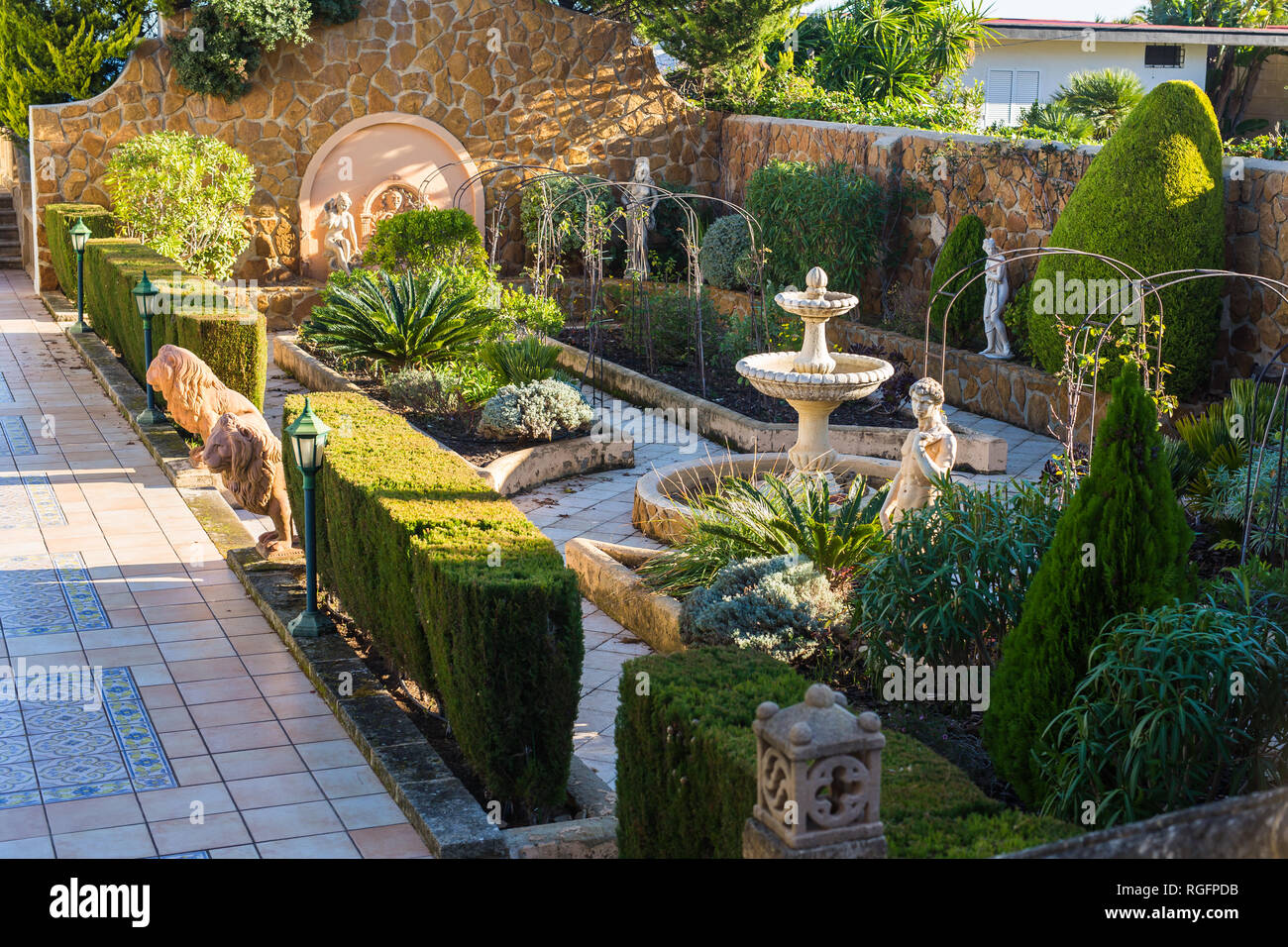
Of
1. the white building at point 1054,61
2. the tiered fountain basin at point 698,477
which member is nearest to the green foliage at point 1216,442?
the tiered fountain basin at point 698,477

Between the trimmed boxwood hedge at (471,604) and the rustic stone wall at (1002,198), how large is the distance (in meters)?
7.68

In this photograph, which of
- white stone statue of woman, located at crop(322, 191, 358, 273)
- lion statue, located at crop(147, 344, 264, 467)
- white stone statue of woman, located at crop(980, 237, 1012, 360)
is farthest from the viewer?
white stone statue of woman, located at crop(322, 191, 358, 273)

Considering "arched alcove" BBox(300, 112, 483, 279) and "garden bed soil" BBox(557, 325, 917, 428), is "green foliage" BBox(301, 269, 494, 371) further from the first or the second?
"arched alcove" BBox(300, 112, 483, 279)

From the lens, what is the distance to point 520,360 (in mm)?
12445

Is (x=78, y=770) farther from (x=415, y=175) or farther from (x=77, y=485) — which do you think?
(x=415, y=175)

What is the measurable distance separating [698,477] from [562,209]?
8.31m

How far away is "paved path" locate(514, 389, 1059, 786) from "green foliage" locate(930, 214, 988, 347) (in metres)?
0.98

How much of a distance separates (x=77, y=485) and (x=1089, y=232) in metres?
8.96

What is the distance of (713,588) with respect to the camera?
7.46m

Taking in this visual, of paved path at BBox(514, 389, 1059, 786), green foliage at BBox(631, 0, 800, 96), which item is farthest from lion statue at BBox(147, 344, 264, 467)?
green foliage at BBox(631, 0, 800, 96)

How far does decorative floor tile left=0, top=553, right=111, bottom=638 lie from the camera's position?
7684 millimetres

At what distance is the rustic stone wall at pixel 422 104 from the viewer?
18188 mm
